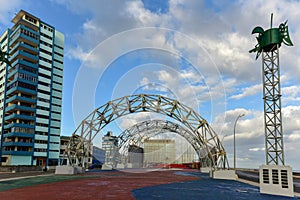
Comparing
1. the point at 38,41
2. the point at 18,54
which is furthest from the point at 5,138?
the point at 38,41

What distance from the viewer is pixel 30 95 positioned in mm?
68250

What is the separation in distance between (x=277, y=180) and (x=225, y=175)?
1341 centimetres

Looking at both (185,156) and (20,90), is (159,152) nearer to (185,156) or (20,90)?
(185,156)

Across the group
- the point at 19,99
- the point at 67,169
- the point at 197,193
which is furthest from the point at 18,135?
the point at 197,193

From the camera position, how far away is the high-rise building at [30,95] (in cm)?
6391

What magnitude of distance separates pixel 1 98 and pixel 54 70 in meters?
16.6

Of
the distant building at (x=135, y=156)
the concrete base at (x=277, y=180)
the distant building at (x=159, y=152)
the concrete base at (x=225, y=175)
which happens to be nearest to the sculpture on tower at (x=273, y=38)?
the concrete base at (x=277, y=180)

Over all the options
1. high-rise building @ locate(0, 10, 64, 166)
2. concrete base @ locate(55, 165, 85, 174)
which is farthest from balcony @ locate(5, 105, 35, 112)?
concrete base @ locate(55, 165, 85, 174)

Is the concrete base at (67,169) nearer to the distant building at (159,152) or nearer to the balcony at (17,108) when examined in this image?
the balcony at (17,108)

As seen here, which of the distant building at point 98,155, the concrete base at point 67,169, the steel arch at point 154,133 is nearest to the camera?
the concrete base at point 67,169

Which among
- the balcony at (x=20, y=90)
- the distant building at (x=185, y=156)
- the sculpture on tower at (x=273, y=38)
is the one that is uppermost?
the balcony at (x=20, y=90)

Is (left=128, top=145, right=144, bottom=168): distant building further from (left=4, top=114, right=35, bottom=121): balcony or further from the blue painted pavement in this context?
the blue painted pavement

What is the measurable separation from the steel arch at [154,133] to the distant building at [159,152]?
24.2m

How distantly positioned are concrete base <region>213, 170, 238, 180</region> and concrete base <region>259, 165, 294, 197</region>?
12059mm
